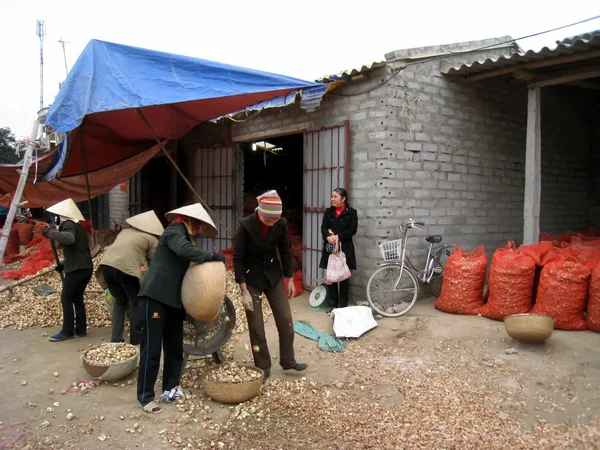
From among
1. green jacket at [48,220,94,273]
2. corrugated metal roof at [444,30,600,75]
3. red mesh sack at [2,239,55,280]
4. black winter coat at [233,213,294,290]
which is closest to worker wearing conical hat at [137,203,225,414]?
black winter coat at [233,213,294,290]

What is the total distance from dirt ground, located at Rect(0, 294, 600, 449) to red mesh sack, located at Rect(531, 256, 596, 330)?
154 mm

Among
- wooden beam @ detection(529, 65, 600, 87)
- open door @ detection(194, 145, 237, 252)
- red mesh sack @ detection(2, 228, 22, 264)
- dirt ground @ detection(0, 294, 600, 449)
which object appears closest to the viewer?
dirt ground @ detection(0, 294, 600, 449)

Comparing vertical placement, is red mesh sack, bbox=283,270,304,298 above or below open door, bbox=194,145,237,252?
below

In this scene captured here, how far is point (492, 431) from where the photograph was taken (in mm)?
3381

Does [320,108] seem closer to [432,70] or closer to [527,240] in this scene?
[432,70]

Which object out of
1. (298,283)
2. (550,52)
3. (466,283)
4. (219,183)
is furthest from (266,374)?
(219,183)

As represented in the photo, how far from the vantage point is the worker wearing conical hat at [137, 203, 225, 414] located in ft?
12.2

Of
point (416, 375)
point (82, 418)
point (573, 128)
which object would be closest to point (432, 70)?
point (573, 128)

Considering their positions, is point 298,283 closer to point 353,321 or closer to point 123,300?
point 353,321

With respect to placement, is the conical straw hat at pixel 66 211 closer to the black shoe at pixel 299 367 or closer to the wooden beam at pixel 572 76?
the black shoe at pixel 299 367

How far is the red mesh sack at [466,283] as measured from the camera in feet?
19.4

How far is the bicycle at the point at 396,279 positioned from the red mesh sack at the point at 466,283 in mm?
464

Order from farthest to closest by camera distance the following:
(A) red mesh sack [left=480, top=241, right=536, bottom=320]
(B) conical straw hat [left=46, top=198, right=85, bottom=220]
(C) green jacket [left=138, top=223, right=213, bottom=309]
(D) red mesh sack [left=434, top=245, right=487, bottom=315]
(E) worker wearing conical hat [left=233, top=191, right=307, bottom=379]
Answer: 1. (D) red mesh sack [left=434, top=245, right=487, bottom=315]
2. (B) conical straw hat [left=46, top=198, right=85, bottom=220]
3. (A) red mesh sack [left=480, top=241, right=536, bottom=320]
4. (E) worker wearing conical hat [left=233, top=191, right=307, bottom=379]
5. (C) green jacket [left=138, top=223, right=213, bottom=309]

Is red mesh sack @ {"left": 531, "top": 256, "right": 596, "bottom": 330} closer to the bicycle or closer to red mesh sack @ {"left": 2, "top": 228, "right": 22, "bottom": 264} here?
the bicycle
